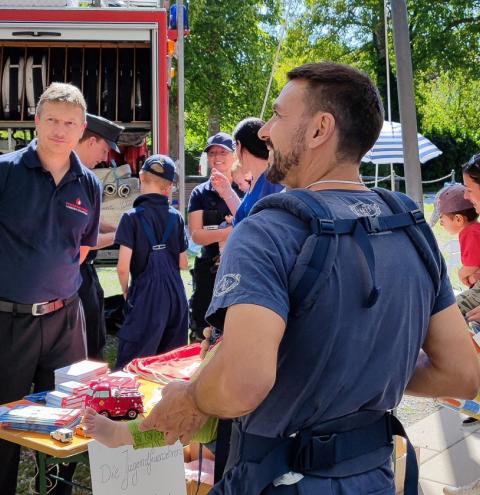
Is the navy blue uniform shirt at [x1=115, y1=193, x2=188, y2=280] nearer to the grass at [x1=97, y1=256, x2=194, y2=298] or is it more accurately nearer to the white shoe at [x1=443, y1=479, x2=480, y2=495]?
the white shoe at [x1=443, y1=479, x2=480, y2=495]

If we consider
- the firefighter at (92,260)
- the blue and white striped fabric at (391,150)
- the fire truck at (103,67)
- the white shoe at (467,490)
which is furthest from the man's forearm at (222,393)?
the blue and white striped fabric at (391,150)

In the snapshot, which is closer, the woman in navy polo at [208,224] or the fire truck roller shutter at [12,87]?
the woman in navy polo at [208,224]

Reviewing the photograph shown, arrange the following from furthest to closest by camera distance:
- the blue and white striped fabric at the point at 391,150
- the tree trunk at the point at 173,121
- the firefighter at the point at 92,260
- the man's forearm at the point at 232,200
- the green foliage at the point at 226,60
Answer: the green foliage at the point at 226,60
the tree trunk at the point at 173,121
the blue and white striped fabric at the point at 391,150
the firefighter at the point at 92,260
the man's forearm at the point at 232,200

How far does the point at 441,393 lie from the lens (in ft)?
6.09

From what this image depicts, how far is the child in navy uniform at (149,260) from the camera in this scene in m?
5.40

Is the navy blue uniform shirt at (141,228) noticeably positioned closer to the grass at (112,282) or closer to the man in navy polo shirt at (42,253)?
the man in navy polo shirt at (42,253)

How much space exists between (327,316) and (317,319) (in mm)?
21

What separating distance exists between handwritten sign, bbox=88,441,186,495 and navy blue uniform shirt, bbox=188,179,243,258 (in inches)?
111

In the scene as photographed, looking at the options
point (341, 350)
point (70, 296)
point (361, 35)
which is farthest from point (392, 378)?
point (361, 35)

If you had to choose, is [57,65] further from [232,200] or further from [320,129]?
[320,129]

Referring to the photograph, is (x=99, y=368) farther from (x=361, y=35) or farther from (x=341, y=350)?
(x=361, y=35)

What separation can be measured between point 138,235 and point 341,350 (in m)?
3.98

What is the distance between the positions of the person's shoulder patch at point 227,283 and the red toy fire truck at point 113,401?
1.64 m

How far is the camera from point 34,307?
12.0 feet
